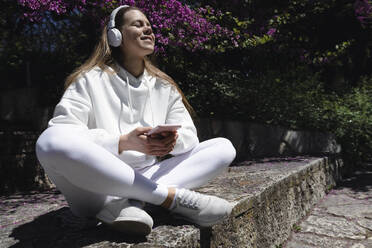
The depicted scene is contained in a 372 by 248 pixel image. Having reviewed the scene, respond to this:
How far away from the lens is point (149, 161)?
1.76 m

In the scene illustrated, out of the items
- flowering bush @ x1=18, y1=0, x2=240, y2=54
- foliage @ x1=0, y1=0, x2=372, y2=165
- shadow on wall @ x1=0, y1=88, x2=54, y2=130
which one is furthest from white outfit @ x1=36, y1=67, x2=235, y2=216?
shadow on wall @ x1=0, y1=88, x2=54, y2=130

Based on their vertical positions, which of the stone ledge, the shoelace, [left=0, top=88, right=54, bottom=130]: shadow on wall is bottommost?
the stone ledge

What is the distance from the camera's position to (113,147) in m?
1.48

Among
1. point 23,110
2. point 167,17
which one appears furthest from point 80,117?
point 23,110

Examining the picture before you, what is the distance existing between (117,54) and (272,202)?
1.49m

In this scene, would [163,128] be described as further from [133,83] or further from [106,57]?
[106,57]

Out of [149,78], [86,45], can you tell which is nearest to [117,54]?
[149,78]

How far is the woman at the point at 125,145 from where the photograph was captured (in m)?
1.33

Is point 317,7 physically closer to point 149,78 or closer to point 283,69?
point 283,69

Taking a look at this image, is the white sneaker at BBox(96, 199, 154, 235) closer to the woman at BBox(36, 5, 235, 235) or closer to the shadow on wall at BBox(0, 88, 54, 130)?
the woman at BBox(36, 5, 235, 235)

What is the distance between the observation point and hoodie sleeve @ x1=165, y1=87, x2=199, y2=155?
1698 millimetres

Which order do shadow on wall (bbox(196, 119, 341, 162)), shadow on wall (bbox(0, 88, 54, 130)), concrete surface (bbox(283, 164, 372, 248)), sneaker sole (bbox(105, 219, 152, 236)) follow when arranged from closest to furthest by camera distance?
1. sneaker sole (bbox(105, 219, 152, 236))
2. concrete surface (bbox(283, 164, 372, 248))
3. shadow on wall (bbox(0, 88, 54, 130))
4. shadow on wall (bbox(196, 119, 341, 162))

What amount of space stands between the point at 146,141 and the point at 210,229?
520 mm

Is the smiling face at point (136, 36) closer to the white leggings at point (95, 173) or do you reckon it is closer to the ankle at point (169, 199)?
the white leggings at point (95, 173)
